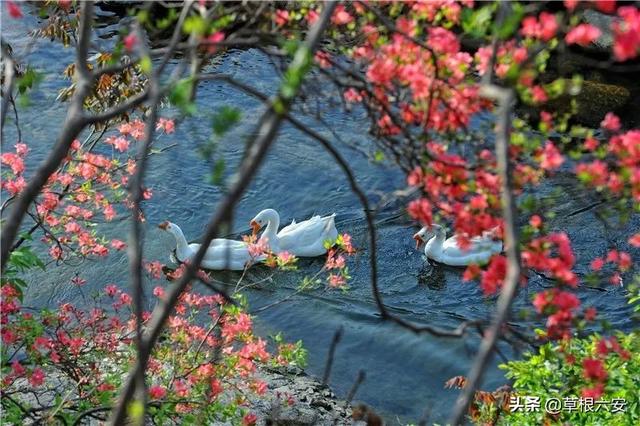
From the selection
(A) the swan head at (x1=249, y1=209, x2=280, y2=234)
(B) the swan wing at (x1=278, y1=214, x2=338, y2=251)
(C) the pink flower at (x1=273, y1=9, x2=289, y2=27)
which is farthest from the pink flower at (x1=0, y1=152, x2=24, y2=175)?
(B) the swan wing at (x1=278, y1=214, x2=338, y2=251)

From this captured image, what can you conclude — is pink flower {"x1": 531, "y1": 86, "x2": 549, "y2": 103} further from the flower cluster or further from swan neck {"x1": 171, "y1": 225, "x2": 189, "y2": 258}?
swan neck {"x1": 171, "y1": 225, "x2": 189, "y2": 258}

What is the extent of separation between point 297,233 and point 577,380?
426cm

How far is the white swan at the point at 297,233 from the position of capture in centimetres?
830

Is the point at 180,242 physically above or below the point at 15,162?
below

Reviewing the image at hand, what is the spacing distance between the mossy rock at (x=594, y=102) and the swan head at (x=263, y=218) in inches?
151

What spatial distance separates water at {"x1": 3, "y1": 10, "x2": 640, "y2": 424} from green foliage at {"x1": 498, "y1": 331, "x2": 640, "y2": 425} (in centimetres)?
142

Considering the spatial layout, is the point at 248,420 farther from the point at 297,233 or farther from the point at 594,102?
the point at 594,102

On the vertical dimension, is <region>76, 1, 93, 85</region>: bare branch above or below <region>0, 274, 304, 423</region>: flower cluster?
above

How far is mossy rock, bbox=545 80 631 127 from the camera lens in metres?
10.4

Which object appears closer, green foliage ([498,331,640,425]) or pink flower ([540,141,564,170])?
pink flower ([540,141,564,170])

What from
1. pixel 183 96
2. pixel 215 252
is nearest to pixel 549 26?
pixel 183 96

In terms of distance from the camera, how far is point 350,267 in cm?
820

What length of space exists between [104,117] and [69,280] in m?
5.80

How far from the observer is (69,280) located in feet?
25.2
